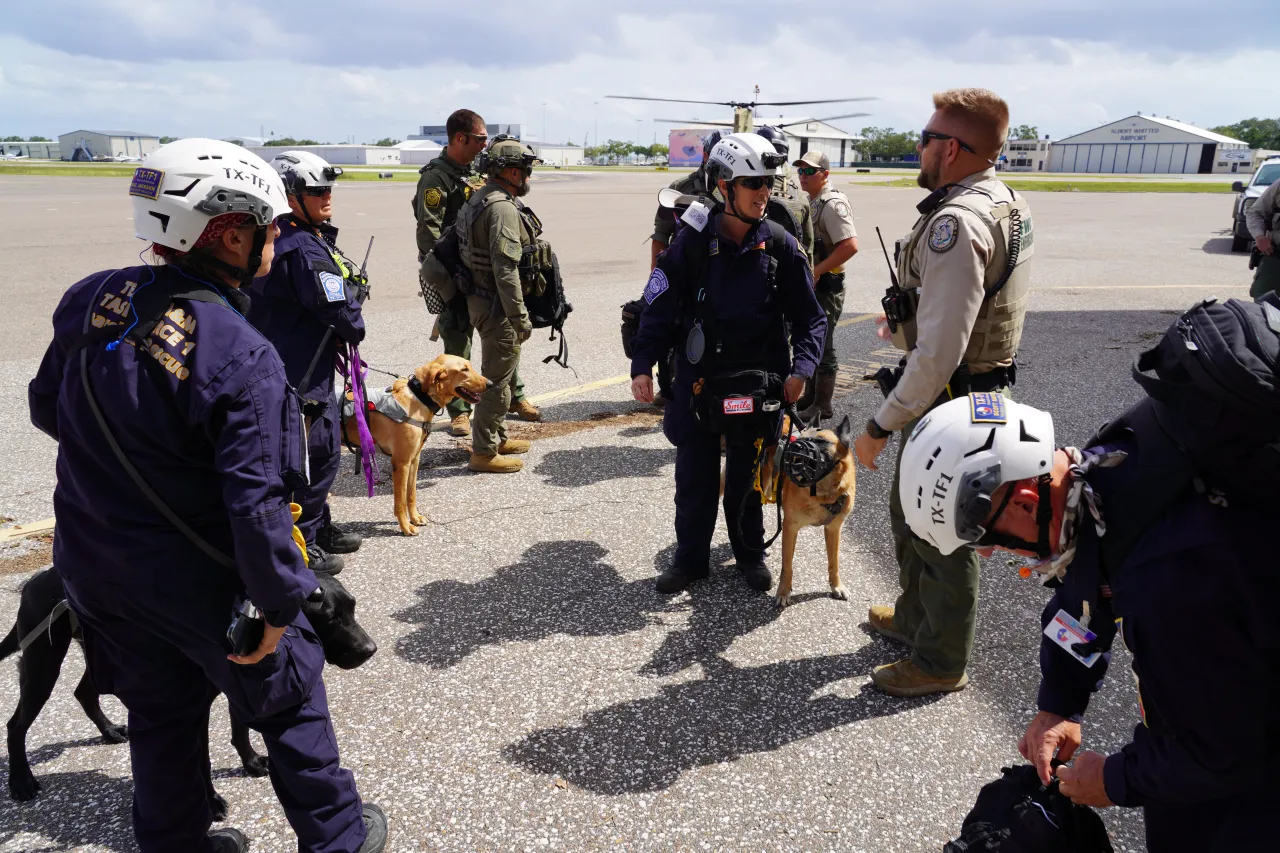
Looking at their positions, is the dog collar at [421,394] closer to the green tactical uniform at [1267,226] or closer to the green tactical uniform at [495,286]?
the green tactical uniform at [495,286]

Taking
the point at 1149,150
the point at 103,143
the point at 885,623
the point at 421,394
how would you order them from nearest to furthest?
the point at 885,623, the point at 421,394, the point at 1149,150, the point at 103,143

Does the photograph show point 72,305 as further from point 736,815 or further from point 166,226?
point 736,815

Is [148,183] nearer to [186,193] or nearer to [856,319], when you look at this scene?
[186,193]

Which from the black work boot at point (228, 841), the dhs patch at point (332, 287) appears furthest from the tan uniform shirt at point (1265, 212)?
the black work boot at point (228, 841)

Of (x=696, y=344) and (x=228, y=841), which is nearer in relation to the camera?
(x=228, y=841)

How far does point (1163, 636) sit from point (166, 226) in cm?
267

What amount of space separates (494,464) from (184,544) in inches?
166

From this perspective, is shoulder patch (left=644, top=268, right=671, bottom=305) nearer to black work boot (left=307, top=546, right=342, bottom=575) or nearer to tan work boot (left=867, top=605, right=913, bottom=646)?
tan work boot (left=867, top=605, right=913, bottom=646)

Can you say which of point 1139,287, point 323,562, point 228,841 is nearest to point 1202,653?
point 228,841

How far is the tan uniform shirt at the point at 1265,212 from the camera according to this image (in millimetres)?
6770

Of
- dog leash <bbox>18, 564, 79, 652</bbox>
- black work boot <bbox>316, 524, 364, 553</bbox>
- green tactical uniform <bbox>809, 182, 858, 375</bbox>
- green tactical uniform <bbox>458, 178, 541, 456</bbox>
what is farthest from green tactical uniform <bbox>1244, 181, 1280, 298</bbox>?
dog leash <bbox>18, 564, 79, 652</bbox>

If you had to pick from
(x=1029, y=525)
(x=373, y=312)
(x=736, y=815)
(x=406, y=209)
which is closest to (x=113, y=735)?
(x=736, y=815)

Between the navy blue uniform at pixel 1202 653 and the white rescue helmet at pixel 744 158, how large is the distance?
2643 millimetres

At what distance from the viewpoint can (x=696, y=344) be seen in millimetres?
4398
